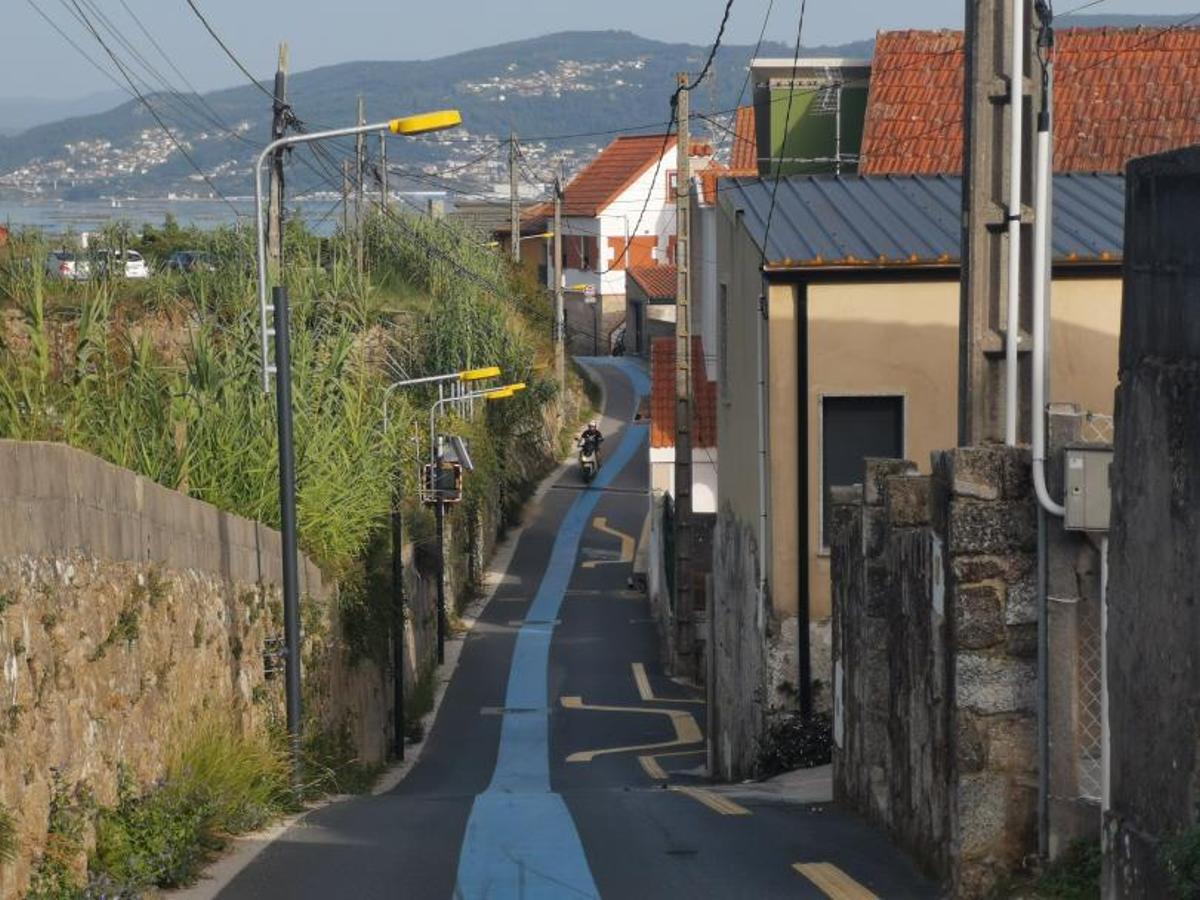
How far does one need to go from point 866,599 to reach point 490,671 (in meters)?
23.4

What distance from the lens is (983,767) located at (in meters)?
10.1

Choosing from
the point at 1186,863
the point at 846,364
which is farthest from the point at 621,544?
the point at 1186,863

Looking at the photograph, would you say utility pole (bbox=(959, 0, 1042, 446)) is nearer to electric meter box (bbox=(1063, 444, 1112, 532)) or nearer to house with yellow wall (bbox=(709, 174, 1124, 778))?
electric meter box (bbox=(1063, 444, 1112, 532))

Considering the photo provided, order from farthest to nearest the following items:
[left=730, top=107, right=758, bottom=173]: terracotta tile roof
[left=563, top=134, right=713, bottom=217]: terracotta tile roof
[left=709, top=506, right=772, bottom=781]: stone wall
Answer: [left=563, top=134, right=713, bottom=217]: terracotta tile roof < [left=730, top=107, right=758, bottom=173]: terracotta tile roof < [left=709, top=506, right=772, bottom=781]: stone wall

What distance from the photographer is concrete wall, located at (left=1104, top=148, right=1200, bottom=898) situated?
7.21 meters

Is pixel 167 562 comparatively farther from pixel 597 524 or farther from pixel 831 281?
pixel 597 524

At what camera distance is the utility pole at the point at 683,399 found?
3219cm

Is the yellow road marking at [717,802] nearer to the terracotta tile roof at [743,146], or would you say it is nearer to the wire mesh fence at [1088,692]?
the wire mesh fence at [1088,692]

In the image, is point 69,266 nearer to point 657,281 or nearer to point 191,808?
point 191,808

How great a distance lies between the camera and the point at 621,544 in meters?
51.8

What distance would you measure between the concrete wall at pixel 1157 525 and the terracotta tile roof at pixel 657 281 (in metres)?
68.6

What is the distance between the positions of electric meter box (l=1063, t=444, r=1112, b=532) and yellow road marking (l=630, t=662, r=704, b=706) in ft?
75.8

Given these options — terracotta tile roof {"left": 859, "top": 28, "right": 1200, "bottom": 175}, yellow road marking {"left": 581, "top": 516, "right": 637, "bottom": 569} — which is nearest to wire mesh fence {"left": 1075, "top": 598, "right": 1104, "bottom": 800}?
terracotta tile roof {"left": 859, "top": 28, "right": 1200, "bottom": 175}

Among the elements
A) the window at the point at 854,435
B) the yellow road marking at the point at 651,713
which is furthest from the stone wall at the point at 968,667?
the yellow road marking at the point at 651,713
